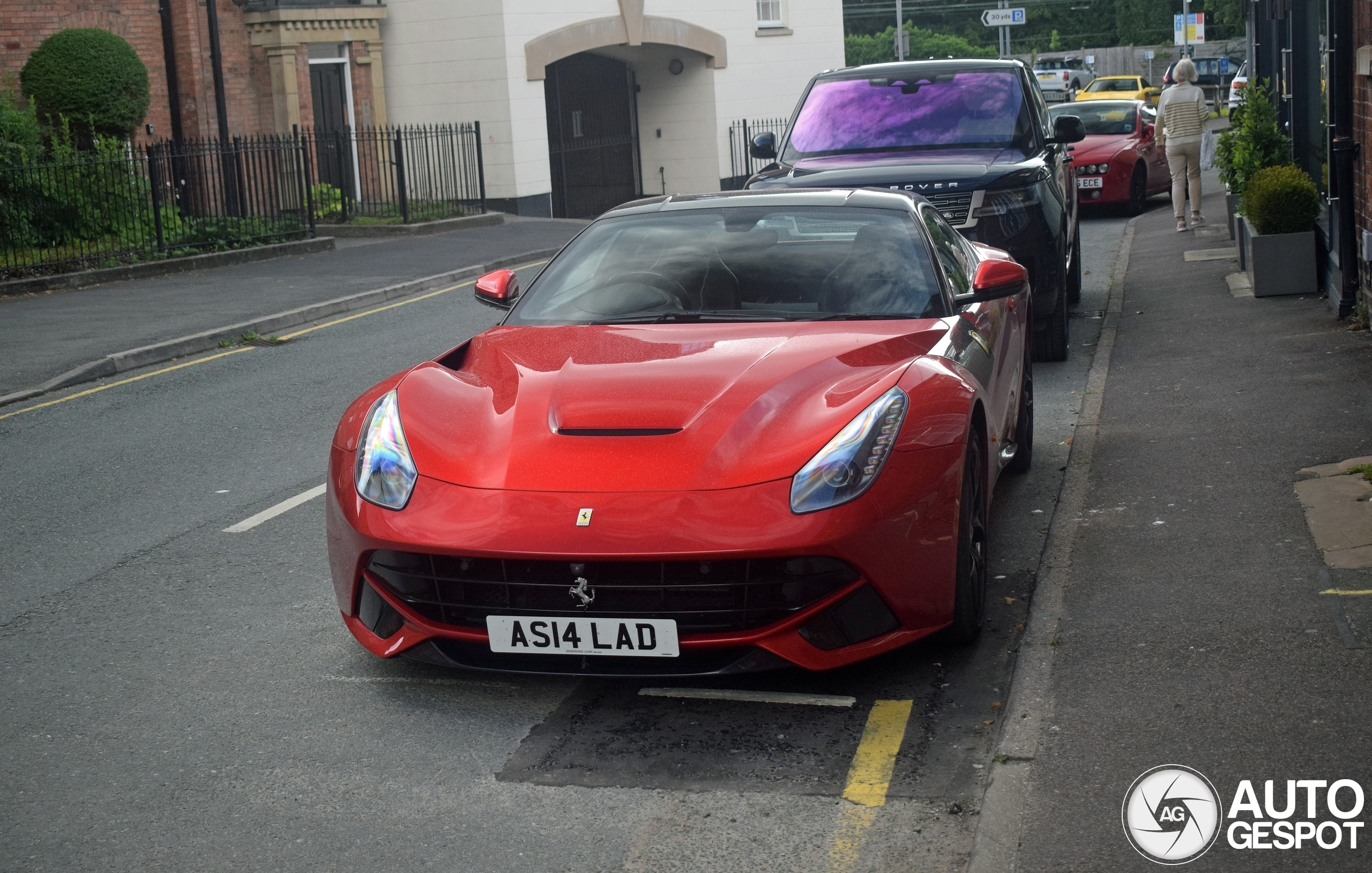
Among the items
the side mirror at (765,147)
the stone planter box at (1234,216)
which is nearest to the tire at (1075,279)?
the stone planter box at (1234,216)

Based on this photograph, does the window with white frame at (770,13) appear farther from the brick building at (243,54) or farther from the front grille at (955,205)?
the front grille at (955,205)

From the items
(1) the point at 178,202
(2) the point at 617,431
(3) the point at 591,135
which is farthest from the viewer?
(3) the point at 591,135

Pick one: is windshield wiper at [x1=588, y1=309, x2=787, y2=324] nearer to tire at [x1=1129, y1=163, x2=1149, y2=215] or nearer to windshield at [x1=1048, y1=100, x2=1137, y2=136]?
tire at [x1=1129, y1=163, x2=1149, y2=215]

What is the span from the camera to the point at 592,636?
3.99m

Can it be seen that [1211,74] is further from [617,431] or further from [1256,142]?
[617,431]

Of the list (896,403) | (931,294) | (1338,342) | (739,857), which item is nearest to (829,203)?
(931,294)

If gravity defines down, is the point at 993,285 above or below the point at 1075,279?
above

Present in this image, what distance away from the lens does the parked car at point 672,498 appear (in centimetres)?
396

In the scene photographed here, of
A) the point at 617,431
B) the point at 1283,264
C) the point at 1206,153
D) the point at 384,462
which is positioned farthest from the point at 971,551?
the point at 1206,153

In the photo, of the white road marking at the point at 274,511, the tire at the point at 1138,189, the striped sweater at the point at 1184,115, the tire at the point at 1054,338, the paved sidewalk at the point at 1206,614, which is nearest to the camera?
the paved sidewalk at the point at 1206,614

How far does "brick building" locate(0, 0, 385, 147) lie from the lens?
22.2m

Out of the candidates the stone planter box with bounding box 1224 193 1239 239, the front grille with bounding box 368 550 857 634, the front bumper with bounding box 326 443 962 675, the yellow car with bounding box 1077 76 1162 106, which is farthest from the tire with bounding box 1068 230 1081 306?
the yellow car with bounding box 1077 76 1162 106

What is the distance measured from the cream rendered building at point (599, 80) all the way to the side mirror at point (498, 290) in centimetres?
2138

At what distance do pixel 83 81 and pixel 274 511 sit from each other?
1719cm
